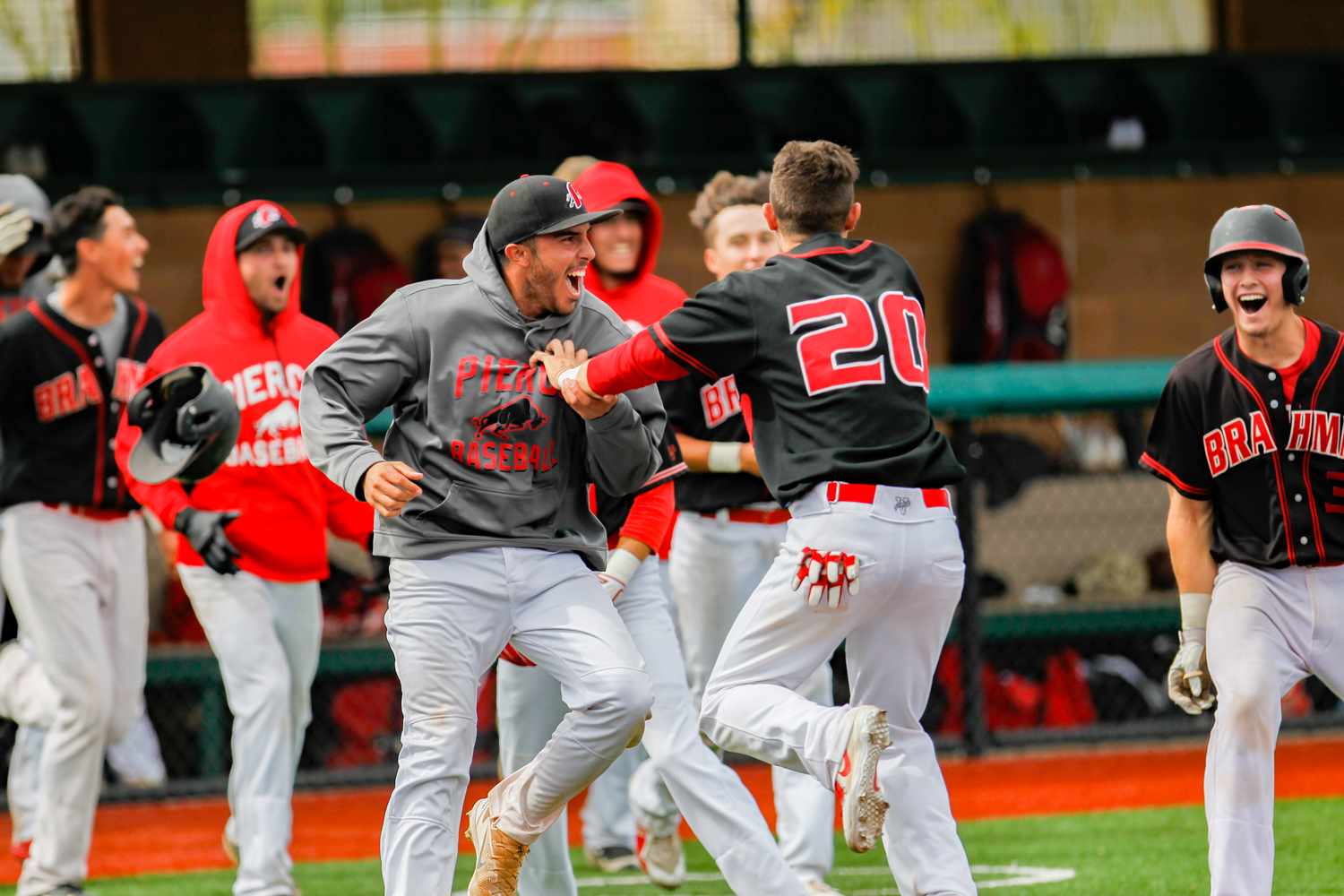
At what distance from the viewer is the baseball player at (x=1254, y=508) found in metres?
4.05

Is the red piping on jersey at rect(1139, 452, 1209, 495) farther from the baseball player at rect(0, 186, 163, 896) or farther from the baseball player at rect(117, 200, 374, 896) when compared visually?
the baseball player at rect(0, 186, 163, 896)

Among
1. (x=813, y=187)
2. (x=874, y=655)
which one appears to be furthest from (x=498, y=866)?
(x=813, y=187)

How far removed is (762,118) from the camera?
11.8m

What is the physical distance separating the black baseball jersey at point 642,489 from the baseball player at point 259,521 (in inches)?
39.7

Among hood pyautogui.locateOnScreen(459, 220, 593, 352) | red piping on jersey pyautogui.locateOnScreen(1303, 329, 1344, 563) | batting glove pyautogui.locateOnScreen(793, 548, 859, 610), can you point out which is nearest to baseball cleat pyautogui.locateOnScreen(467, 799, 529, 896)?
batting glove pyautogui.locateOnScreen(793, 548, 859, 610)

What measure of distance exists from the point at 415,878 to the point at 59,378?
9.20ft

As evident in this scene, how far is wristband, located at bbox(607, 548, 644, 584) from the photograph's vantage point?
447 centimetres

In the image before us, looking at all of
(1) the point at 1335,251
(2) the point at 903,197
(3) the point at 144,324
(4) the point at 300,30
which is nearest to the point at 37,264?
(3) the point at 144,324

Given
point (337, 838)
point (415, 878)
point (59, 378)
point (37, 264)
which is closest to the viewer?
point (415, 878)

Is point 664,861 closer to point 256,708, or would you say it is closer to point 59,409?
point 256,708

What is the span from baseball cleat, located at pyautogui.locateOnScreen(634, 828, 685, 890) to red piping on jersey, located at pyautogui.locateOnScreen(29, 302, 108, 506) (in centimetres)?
230

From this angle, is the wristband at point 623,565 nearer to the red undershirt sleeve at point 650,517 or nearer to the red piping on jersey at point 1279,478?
the red undershirt sleeve at point 650,517

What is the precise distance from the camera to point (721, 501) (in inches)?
212

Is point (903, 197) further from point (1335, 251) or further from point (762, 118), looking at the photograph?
point (1335, 251)
